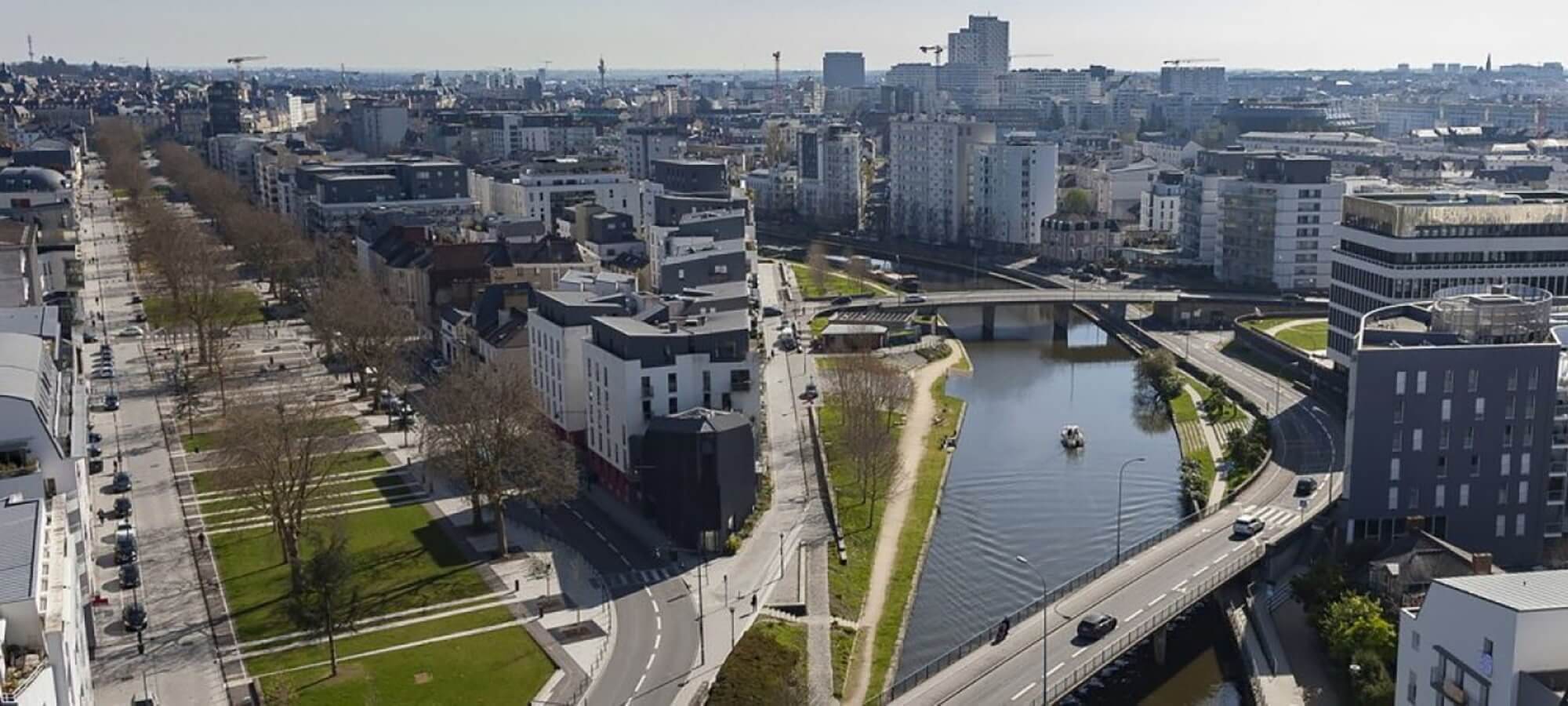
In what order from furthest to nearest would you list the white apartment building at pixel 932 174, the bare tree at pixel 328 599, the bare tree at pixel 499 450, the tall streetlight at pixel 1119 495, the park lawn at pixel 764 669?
the white apartment building at pixel 932 174 → the tall streetlight at pixel 1119 495 → the bare tree at pixel 499 450 → the bare tree at pixel 328 599 → the park lawn at pixel 764 669

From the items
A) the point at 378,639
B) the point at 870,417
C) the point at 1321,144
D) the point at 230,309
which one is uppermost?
the point at 1321,144

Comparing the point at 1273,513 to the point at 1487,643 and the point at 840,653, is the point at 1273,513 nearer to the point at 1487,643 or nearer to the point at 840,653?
the point at 840,653

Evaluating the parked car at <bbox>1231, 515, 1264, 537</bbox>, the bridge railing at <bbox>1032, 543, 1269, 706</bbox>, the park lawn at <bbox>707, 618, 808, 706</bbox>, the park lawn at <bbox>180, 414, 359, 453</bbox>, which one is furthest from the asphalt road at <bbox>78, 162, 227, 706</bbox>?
the parked car at <bbox>1231, 515, 1264, 537</bbox>

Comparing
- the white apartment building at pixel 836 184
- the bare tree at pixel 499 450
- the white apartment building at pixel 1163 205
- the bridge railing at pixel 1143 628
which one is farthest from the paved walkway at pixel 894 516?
the white apartment building at pixel 836 184

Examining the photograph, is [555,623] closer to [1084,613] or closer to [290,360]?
[1084,613]

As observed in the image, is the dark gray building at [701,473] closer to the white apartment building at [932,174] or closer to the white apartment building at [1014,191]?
the white apartment building at [1014,191]

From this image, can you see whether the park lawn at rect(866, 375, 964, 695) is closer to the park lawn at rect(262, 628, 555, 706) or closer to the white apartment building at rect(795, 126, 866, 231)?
the park lawn at rect(262, 628, 555, 706)

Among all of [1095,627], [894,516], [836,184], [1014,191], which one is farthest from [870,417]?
[836,184]
